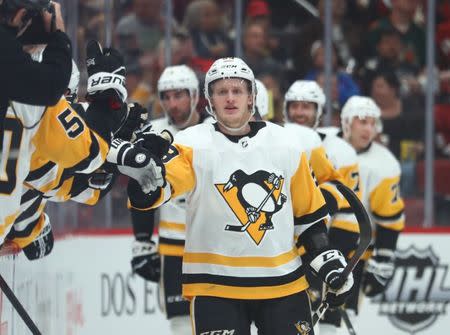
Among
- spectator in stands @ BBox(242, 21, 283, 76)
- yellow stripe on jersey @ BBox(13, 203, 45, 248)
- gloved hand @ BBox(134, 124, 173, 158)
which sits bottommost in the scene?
yellow stripe on jersey @ BBox(13, 203, 45, 248)

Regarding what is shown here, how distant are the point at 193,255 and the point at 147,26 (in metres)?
3.12

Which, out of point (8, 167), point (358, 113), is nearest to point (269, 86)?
point (358, 113)

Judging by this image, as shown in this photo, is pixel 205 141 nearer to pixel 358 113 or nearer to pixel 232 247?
pixel 232 247

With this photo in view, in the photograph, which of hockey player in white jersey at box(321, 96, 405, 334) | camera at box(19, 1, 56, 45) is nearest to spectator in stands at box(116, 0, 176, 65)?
hockey player in white jersey at box(321, 96, 405, 334)

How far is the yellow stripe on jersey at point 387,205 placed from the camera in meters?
6.08

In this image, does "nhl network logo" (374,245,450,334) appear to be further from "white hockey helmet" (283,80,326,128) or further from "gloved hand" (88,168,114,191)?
"gloved hand" (88,168,114,191)

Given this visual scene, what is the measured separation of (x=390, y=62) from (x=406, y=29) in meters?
0.23

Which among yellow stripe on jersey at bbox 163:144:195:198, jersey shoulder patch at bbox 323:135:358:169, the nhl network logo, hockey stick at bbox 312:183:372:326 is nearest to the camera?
yellow stripe on jersey at bbox 163:144:195:198

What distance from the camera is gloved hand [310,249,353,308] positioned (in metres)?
4.20

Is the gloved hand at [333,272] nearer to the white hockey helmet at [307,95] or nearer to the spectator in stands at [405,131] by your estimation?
the white hockey helmet at [307,95]

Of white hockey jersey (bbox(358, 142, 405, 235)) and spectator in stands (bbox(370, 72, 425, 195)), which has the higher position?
spectator in stands (bbox(370, 72, 425, 195))

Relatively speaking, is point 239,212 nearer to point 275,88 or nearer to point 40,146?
point 40,146

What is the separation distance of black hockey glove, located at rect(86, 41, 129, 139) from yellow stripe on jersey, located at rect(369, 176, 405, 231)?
2.43m

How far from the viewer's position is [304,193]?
420 cm
